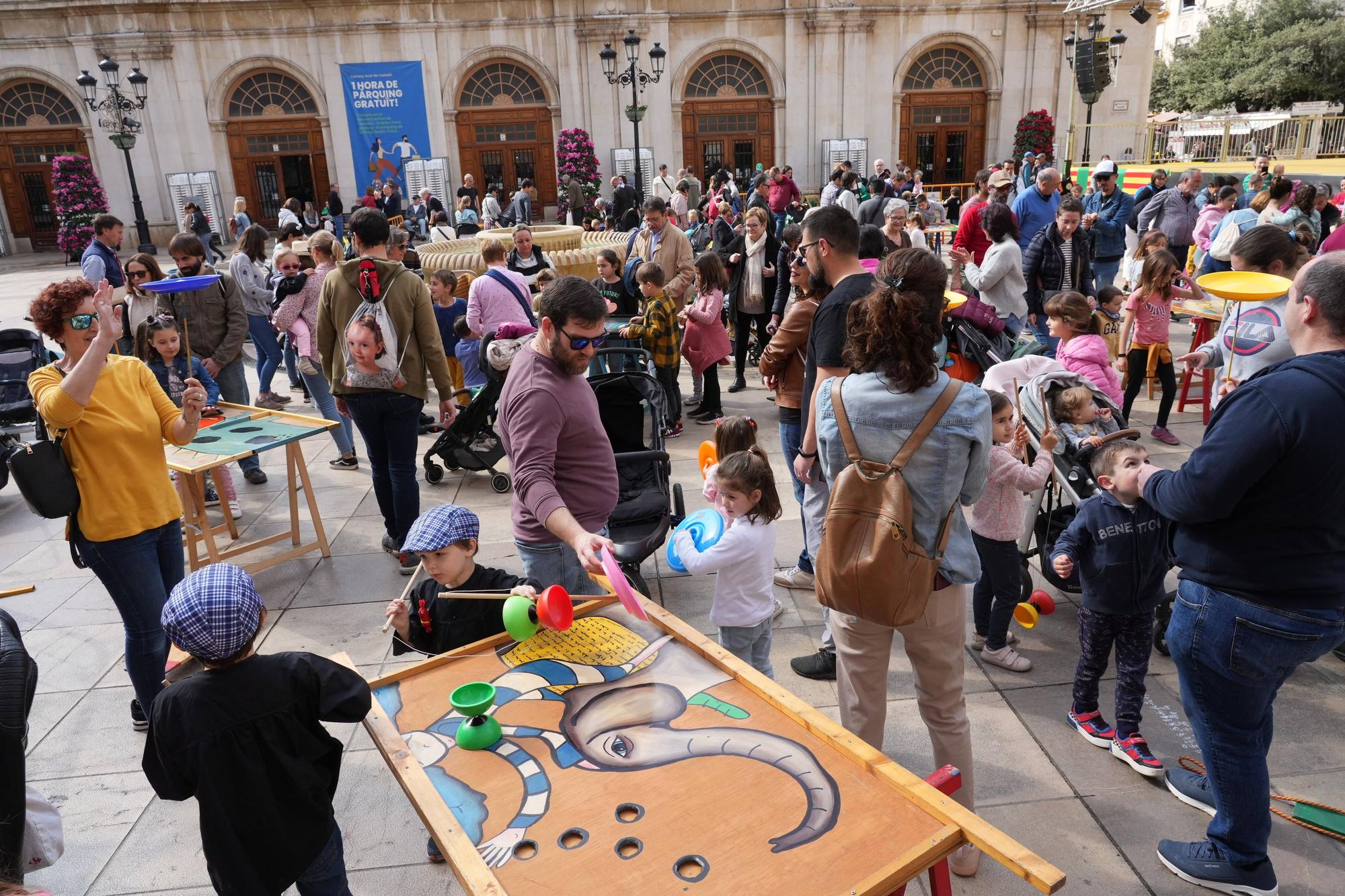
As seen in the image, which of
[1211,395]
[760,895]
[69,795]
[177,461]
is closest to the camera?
[760,895]

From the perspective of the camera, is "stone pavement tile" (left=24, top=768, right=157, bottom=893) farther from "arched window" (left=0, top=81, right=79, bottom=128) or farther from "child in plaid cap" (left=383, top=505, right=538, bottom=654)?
"arched window" (left=0, top=81, right=79, bottom=128)

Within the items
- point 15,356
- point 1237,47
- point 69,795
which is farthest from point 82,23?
point 1237,47

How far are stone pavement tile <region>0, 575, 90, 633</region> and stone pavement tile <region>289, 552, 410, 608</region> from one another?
1.38m

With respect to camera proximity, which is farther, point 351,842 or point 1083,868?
point 351,842

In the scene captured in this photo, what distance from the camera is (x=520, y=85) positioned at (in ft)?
83.4

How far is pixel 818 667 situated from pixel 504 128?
24.7 meters

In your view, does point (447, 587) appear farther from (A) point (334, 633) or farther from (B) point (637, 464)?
(B) point (637, 464)

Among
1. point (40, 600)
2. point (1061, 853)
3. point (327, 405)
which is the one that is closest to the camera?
point (1061, 853)

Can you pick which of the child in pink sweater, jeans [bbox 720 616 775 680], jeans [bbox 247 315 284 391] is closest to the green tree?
jeans [bbox 247 315 284 391]

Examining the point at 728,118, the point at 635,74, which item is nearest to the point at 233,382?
the point at 635,74

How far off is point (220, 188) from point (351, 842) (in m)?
26.5

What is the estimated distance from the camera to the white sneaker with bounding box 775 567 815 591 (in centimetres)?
482

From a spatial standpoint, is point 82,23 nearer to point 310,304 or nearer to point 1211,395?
point 310,304

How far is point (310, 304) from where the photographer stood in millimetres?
7457
